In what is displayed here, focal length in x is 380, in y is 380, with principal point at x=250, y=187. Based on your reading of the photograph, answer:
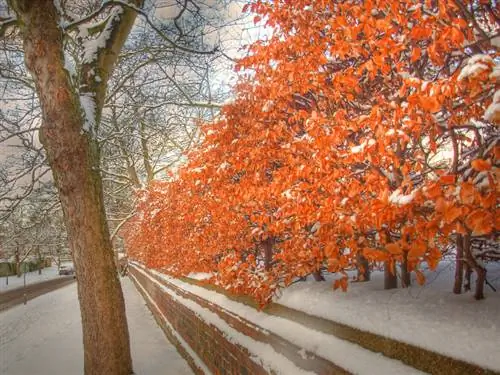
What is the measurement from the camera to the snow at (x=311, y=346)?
238 centimetres

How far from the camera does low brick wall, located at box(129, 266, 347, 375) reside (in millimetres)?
3182

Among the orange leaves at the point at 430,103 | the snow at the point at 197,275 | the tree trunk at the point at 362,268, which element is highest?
the orange leaves at the point at 430,103

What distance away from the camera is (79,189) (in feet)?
17.7

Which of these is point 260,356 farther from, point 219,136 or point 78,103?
point 78,103

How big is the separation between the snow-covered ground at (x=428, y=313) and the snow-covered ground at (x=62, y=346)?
4.50 meters

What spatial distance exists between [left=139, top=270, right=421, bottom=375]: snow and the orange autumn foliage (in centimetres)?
30

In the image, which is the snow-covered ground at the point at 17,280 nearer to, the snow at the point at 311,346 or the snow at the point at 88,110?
the snow at the point at 88,110

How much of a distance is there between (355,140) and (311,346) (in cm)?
198

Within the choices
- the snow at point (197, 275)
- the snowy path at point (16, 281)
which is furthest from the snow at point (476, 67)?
the snowy path at point (16, 281)

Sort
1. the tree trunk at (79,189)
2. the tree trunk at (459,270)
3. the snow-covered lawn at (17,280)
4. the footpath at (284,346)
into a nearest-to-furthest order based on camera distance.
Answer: the footpath at (284,346)
the tree trunk at (459,270)
the tree trunk at (79,189)
the snow-covered lawn at (17,280)

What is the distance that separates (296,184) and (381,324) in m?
1.57

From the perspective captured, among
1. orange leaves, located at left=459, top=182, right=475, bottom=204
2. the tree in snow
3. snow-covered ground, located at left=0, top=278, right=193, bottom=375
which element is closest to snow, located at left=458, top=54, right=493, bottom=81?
orange leaves, located at left=459, top=182, right=475, bottom=204

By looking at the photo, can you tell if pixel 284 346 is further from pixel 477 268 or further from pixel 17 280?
pixel 17 280

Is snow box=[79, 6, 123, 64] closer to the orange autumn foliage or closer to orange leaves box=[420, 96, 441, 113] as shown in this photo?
the orange autumn foliage
